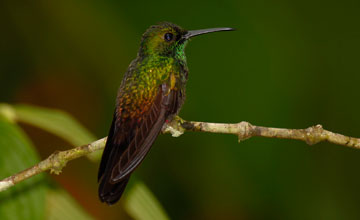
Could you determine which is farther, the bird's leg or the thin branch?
the bird's leg

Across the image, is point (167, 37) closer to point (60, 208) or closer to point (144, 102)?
point (144, 102)

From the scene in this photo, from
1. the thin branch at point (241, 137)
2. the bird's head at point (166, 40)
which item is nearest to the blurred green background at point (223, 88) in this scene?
the bird's head at point (166, 40)

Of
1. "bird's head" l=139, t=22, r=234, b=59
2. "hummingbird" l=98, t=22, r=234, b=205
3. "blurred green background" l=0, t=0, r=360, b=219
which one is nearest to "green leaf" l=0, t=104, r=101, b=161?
"hummingbird" l=98, t=22, r=234, b=205

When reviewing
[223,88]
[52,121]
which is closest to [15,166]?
[52,121]

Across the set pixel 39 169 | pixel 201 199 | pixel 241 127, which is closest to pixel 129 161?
pixel 39 169

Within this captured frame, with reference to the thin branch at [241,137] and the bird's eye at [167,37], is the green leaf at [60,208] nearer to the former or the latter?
the thin branch at [241,137]

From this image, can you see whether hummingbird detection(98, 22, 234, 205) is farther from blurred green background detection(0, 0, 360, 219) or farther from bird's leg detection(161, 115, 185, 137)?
blurred green background detection(0, 0, 360, 219)

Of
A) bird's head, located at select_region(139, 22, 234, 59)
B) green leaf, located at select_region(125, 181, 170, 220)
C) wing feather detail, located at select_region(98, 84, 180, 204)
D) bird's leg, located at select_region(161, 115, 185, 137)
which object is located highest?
bird's head, located at select_region(139, 22, 234, 59)
